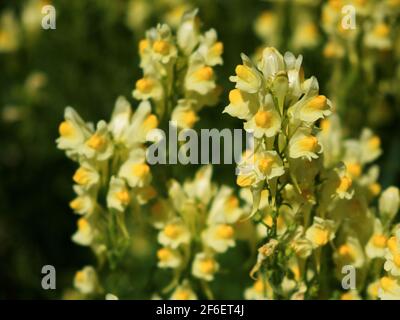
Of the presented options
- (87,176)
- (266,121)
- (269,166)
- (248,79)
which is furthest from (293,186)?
(87,176)

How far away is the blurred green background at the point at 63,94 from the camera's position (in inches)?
197

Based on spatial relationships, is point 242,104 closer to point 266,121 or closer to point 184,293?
point 266,121

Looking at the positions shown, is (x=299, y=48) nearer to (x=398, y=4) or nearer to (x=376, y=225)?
(x=398, y=4)

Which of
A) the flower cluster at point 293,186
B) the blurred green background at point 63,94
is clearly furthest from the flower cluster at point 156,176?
the blurred green background at point 63,94

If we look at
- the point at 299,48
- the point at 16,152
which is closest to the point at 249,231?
the point at 299,48

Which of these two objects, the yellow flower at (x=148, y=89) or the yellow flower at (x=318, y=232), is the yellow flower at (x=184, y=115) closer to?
the yellow flower at (x=148, y=89)

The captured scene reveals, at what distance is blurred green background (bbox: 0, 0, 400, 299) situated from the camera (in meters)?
5.01

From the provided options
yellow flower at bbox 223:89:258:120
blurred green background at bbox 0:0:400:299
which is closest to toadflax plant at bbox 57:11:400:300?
yellow flower at bbox 223:89:258:120

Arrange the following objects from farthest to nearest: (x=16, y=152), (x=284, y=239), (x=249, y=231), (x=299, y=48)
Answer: (x=16, y=152) < (x=299, y=48) < (x=249, y=231) < (x=284, y=239)

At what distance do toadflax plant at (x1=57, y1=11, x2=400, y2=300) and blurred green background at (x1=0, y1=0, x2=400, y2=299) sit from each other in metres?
1.28

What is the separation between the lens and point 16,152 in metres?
5.66

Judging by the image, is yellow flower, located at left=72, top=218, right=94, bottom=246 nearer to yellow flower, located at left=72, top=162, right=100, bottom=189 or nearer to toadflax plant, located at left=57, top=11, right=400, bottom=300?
toadflax plant, located at left=57, top=11, right=400, bottom=300

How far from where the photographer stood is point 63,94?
5746mm

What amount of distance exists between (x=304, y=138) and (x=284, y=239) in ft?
1.34
